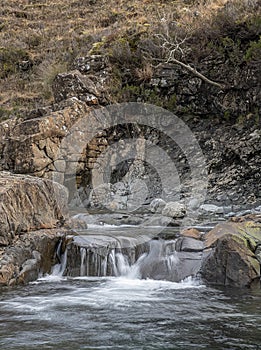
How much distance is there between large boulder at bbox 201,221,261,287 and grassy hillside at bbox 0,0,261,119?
7.24 m

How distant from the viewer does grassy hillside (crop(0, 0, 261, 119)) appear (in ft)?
41.6

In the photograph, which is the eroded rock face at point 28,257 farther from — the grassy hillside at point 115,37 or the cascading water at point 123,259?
the grassy hillside at point 115,37

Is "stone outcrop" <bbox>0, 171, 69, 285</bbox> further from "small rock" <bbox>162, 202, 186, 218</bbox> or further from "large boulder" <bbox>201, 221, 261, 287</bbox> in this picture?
"small rock" <bbox>162, 202, 186, 218</bbox>

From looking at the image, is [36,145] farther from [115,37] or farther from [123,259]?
[115,37]

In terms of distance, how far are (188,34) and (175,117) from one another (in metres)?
2.99

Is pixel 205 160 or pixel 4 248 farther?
pixel 205 160

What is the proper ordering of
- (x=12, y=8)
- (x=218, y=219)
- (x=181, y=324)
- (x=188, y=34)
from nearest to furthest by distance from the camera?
(x=181, y=324) < (x=218, y=219) < (x=188, y=34) < (x=12, y=8)

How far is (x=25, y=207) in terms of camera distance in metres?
6.64

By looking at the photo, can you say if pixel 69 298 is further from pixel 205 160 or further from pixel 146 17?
pixel 146 17

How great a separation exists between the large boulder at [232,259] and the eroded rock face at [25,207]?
2844 mm

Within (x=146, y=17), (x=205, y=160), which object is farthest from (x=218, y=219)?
(x=146, y=17)

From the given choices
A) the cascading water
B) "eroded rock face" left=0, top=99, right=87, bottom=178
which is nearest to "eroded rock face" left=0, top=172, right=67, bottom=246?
the cascading water

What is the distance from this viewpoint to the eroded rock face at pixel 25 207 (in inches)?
247

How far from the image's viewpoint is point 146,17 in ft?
55.9
